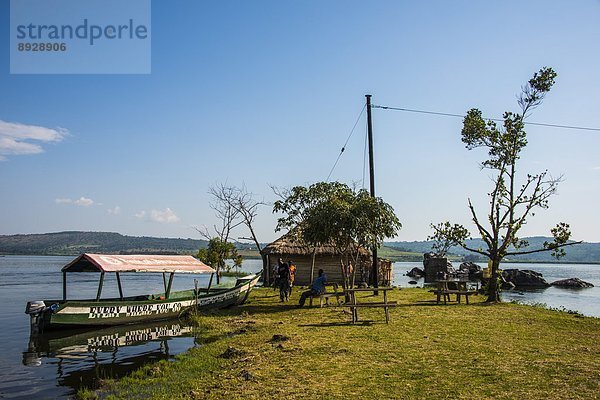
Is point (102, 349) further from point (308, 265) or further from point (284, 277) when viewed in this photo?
point (308, 265)

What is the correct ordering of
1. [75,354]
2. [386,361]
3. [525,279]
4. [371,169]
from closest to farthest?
[386,361], [75,354], [371,169], [525,279]

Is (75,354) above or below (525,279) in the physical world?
above

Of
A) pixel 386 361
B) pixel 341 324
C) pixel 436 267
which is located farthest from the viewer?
pixel 436 267

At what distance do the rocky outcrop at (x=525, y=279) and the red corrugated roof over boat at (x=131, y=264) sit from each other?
39.3 meters

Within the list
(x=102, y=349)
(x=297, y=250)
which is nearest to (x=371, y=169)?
(x=297, y=250)

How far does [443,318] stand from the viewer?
652 inches

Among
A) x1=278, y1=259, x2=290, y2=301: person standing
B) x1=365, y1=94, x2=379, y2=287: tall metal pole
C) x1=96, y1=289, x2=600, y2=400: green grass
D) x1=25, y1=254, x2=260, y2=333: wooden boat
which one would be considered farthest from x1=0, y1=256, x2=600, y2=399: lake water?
x1=365, y1=94, x2=379, y2=287: tall metal pole

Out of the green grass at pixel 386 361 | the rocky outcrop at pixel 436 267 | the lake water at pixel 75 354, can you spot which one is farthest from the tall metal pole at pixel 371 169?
the rocky outcrop at pixel 436 267

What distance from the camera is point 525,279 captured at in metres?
50.2

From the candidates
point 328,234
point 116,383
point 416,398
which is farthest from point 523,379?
point 328,234

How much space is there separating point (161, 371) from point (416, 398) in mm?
5556

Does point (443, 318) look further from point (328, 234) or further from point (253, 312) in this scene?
point (253, 312)

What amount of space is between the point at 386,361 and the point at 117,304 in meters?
11.8

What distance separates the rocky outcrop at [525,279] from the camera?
161 ft
